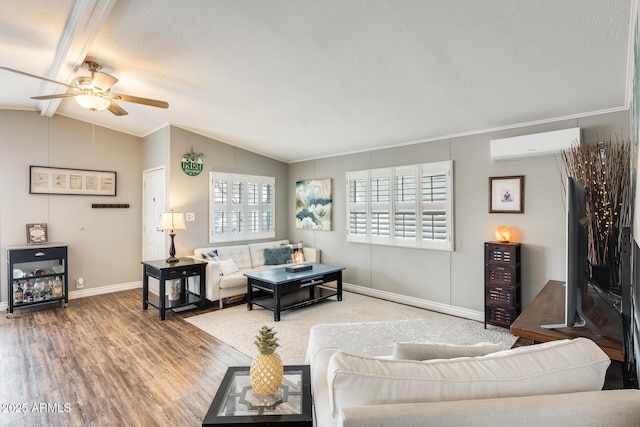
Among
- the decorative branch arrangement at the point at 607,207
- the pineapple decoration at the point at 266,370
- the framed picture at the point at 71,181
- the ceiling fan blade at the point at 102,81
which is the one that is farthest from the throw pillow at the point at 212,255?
the decorative branch arrangement at the point at 607,207

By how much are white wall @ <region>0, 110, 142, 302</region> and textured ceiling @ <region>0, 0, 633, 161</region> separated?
2.35 ft

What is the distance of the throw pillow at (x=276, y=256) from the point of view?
5566 mm

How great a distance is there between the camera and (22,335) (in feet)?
11.8

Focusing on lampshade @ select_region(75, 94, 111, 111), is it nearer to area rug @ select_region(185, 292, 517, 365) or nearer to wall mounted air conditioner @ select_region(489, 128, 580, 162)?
area rug @ select_region(185, 292, 517, 365)

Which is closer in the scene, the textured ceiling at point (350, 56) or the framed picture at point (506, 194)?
the textured ceiling at point (350, 56)

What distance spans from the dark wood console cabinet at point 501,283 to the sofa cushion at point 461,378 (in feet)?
9.10

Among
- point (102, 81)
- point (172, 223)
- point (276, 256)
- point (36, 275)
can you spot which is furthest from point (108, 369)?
Answer: point (276, 256)

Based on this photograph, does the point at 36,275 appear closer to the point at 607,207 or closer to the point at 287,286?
the point at 287,286

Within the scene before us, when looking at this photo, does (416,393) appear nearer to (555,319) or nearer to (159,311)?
(555,319)

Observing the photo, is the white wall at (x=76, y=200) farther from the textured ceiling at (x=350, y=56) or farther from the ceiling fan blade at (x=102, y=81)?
the ceiling fan blade at (x=102, y=81)

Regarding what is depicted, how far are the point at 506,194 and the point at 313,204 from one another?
10.6ft

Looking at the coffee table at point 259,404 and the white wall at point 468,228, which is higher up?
the white wall at point 468,228

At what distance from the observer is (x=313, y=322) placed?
4.04 metres

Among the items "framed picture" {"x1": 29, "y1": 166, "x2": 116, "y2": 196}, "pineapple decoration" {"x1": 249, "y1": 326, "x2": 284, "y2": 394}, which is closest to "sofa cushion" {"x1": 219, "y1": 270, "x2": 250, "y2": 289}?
"framed picture" {"x1": 29, "y1": 166, "x2": 116, "y2": 196}
